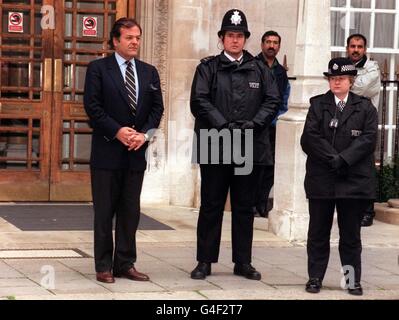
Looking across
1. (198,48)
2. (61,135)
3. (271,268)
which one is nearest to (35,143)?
(61,135)

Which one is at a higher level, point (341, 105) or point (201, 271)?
point (341, 105)

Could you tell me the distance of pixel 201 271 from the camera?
9.24 metres

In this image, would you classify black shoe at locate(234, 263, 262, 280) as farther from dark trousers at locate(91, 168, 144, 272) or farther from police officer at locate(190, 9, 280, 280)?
dark trousers at locate(91, 168, 144, 272)

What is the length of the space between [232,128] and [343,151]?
0.93 m

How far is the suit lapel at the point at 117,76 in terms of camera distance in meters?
8.88

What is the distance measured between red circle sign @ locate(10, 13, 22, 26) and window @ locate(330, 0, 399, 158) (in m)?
3.88

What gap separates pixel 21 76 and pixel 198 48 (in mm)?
2069

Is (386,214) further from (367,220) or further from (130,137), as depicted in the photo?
(130,137)

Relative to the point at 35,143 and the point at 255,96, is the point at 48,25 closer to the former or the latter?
the point at 35,143

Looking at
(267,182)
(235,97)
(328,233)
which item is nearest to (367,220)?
(267,182)

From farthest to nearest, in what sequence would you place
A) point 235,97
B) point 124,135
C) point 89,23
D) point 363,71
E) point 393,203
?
1. point 89,23
2. point 393,203
3. point 363,71
4. point 235,97
5. point 124,135

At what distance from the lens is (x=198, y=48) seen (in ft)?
43.2

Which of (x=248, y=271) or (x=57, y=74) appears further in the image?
(x=57, y=74)
